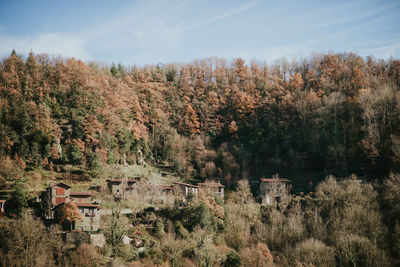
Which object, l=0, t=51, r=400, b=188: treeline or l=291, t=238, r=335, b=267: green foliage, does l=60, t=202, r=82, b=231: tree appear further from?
l=291, t=238, r=335, b=267: green foliage

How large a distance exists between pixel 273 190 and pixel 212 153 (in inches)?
543

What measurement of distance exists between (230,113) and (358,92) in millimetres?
22429

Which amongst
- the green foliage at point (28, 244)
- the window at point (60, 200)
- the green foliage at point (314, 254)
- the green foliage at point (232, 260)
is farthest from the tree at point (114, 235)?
the green foliage at point (314, 254)

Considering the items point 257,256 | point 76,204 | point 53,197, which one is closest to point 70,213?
point 76,204

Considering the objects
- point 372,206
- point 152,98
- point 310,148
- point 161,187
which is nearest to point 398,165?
point 372,206

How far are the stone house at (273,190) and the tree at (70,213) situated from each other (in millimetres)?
22124

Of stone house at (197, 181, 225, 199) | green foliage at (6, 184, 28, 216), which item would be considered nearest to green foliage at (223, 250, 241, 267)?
stone house at (197, 181, 225, 199)

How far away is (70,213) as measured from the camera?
1166 inches

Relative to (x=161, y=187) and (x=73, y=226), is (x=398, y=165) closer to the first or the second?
(x=161, y=187)

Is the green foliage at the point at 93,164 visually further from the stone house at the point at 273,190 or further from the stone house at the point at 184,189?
the stone house at the point at 273,190

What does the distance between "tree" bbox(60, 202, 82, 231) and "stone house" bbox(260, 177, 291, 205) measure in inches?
871

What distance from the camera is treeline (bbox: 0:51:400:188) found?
42.4 m

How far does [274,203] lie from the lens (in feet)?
Answer: 128

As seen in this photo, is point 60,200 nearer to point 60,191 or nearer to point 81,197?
point 60,191
